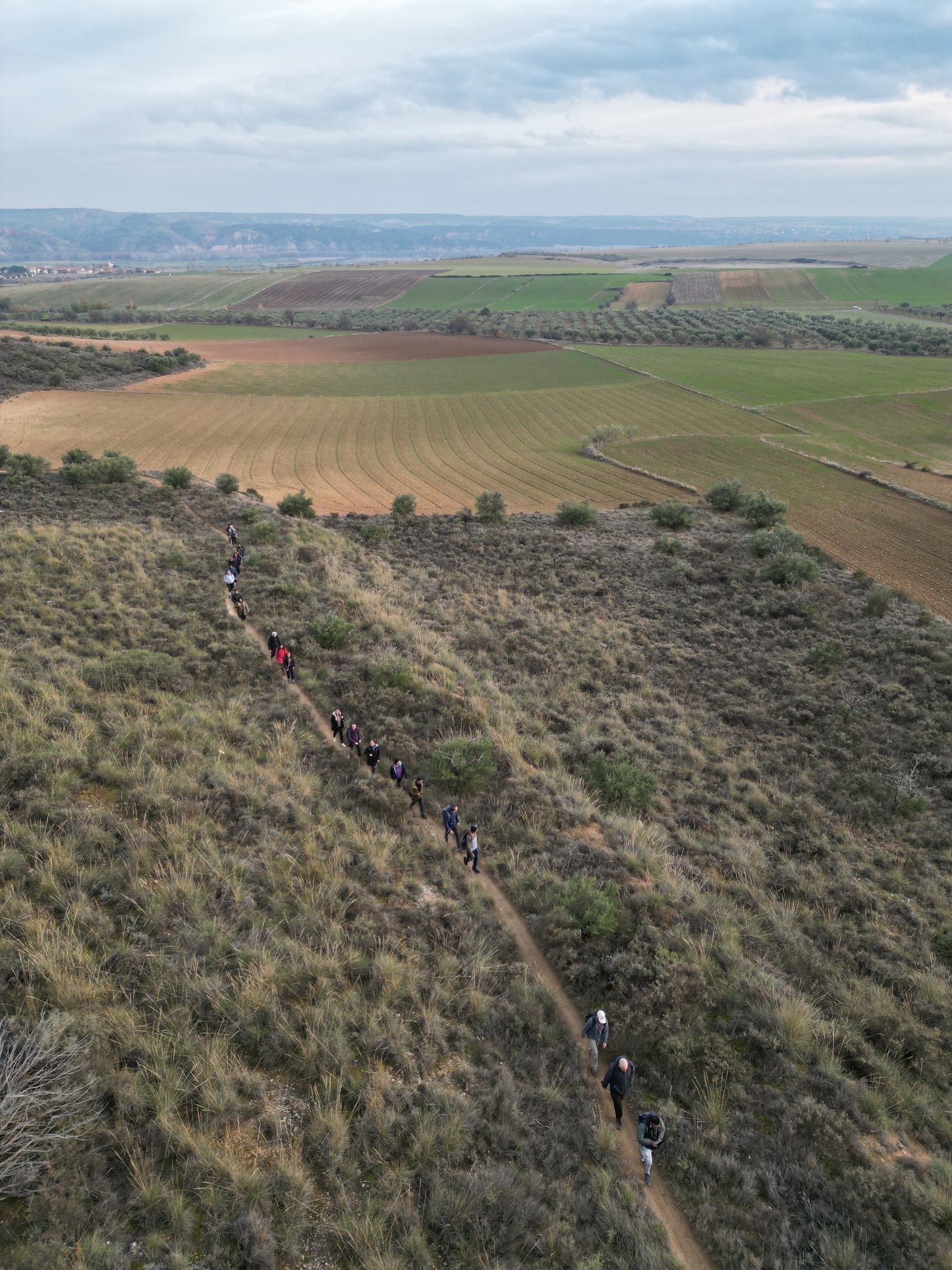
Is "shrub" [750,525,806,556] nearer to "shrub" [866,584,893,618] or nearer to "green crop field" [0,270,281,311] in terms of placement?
"shrub" [866,584,893,618]

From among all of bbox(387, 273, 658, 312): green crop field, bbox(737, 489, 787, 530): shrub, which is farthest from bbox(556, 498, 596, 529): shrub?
bbox(387, 273, 658, 312): green crop field

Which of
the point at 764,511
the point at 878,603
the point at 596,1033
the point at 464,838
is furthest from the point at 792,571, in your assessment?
the point at 596,1033

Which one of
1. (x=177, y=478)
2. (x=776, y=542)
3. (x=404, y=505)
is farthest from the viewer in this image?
(x=404, y=505)

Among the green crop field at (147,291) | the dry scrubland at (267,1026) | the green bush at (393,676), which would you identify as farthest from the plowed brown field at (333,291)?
the dry scrubland at (267,1026)

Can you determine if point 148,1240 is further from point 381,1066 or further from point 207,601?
point 207,601

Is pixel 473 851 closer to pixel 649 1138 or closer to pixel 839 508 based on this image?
pixel 649 1138

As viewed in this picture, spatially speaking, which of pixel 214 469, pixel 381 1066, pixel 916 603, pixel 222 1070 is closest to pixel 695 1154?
pixel 381 1066
